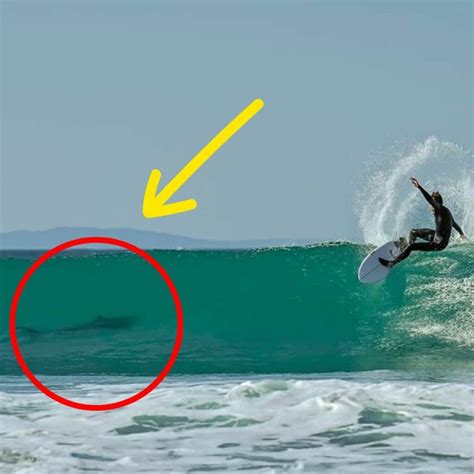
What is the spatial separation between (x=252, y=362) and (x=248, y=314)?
5.12m

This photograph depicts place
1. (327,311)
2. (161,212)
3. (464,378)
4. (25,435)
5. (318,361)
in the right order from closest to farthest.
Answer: (25,435)
(161,212)
(464,378)
(318,361)
(327,311)

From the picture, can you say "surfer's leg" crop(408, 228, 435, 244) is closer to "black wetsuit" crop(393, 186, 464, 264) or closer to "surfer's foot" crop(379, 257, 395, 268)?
"black wetsuit" crop(393, 186, 464, 264)

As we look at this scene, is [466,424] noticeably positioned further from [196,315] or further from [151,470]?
[196,315]

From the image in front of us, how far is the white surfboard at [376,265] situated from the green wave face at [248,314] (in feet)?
3.97

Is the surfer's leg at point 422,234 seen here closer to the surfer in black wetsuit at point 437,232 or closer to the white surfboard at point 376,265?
the surfer in black wetsuit at point 437,232

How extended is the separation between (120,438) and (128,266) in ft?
55.4

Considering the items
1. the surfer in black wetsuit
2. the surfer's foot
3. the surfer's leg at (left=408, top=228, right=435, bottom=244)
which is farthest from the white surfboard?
the surfer's leg at (left=408, top=228, right=435, bottom=244)

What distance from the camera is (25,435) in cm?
753

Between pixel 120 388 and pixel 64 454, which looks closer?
pixel 64 454

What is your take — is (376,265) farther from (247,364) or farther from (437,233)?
(247,364)

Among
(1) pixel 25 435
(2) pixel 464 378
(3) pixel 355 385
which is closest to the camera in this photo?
(1) pixel 25 435

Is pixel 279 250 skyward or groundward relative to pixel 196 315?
skyward

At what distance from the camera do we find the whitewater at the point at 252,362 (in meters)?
7.12

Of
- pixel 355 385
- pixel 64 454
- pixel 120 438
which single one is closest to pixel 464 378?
pixel 355 385
